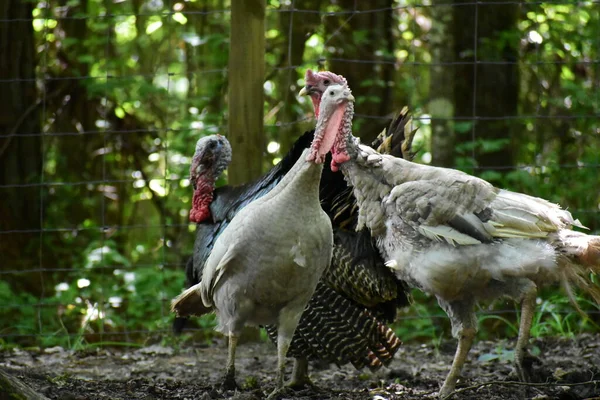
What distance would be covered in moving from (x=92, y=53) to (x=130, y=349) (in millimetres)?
4035

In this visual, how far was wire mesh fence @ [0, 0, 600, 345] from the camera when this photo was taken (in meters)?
7.54

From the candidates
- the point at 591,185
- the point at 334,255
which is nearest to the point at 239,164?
the point at 334,255

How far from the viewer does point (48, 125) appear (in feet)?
29.6

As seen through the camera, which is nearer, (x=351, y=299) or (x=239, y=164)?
(x=351, y=299)

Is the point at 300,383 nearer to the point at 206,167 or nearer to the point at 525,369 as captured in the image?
the point at 525,369

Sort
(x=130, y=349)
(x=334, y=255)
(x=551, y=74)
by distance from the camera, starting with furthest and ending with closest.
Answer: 1. (x=551, y=74)
2. (x=130, y=349)
3. (x=334, y=255)

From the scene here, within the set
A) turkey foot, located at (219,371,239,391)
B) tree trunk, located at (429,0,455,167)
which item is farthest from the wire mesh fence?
turkey foot, located at (219,371,239,391)

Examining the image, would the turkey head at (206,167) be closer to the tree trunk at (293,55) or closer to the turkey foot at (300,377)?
the turkey foot at (300,377)

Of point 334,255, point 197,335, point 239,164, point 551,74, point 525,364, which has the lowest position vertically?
point 197,335

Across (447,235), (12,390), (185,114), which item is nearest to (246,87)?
(447,235)

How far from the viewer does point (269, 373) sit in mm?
5734

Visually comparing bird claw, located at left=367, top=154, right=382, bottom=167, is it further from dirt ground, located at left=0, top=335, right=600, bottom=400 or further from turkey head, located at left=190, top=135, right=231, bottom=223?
turkey head, located at left=190, top=135, right=231, bottom=223

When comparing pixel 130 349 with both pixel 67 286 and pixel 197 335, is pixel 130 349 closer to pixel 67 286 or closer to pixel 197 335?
pixel 197 335

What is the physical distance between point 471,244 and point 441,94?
3.69 metres
